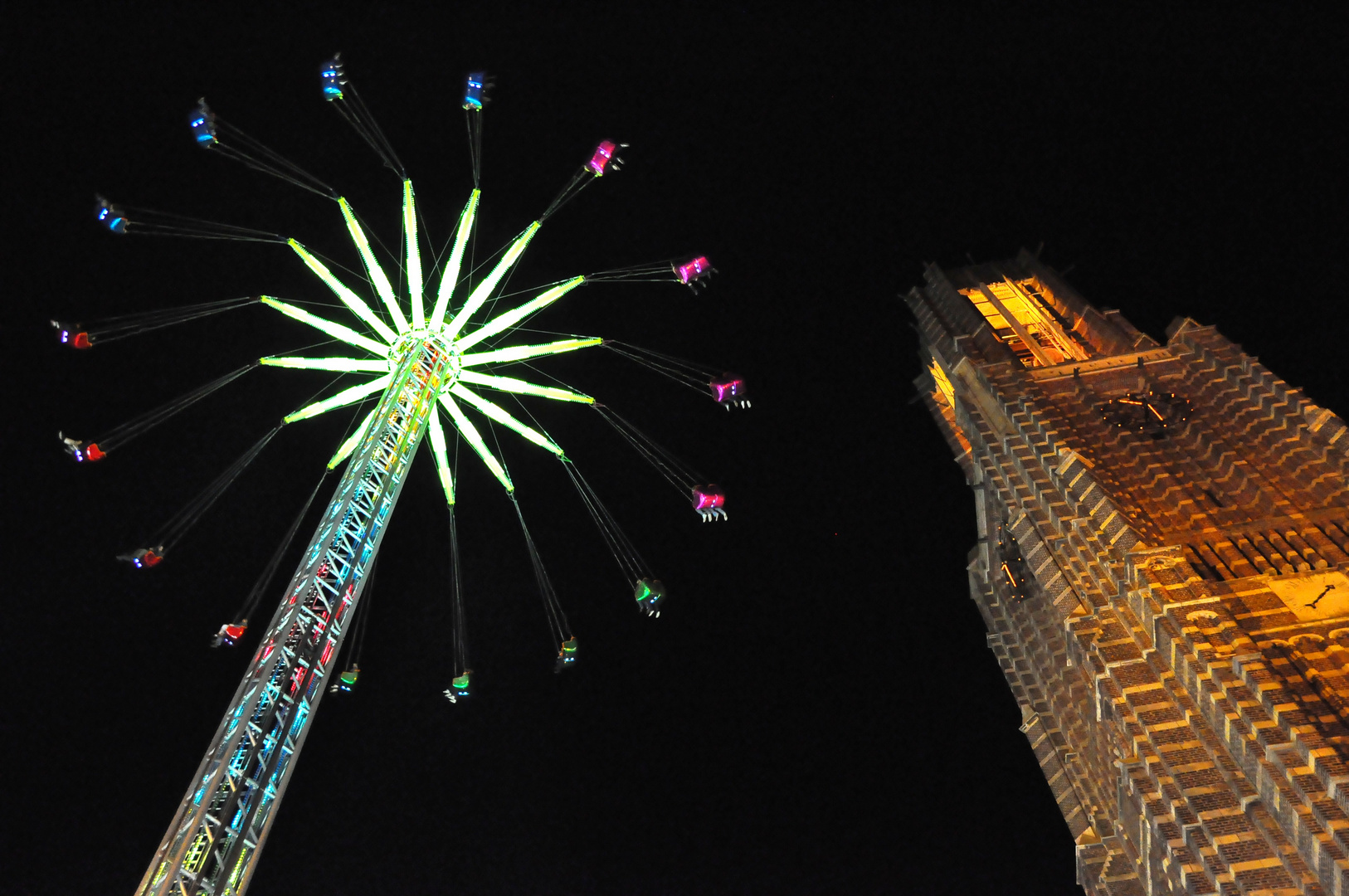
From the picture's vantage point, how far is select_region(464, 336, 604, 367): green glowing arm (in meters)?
31.0

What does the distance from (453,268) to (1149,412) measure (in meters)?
32.8

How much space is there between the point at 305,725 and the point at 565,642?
10.5 meters

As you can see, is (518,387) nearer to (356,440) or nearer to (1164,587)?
(356,440)

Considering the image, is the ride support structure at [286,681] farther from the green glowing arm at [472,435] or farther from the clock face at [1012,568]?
the clock face at [1012,568]

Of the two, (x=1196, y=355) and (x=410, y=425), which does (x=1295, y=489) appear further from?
(x=410, y=425)

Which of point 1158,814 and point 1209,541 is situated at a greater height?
point 1209,541

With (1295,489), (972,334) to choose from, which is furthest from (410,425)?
(972,334)

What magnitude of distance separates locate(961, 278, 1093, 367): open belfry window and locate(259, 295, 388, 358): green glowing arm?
Result: 36973 millimetres

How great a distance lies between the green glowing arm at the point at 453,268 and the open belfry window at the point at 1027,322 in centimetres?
3501

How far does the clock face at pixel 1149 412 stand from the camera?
159 ft

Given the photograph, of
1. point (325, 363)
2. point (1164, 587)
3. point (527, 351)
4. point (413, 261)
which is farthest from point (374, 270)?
point (1164, 587)

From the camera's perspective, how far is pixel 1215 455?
149ft

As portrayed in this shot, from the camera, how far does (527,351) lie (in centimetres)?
3114

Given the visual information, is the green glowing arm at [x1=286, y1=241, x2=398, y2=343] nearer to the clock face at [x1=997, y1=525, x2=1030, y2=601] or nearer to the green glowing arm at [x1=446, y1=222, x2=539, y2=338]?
the green glowing arm at [x1=446, y1=222, x2=539, y2=338]
